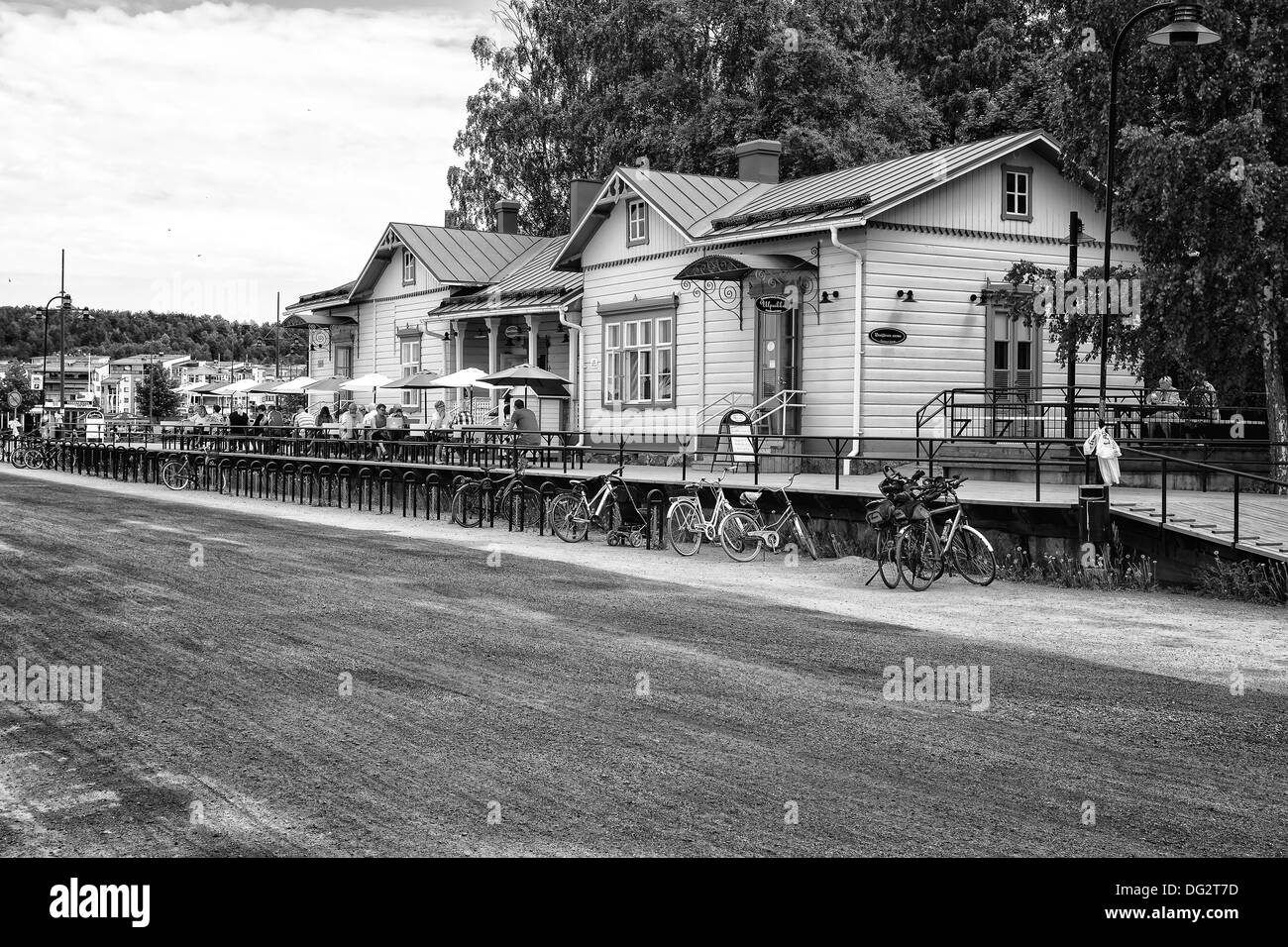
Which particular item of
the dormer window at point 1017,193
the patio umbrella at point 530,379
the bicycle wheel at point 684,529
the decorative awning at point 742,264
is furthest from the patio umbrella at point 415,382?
the bicycle wheel at point 684,529

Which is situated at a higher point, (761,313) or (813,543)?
(761,313)

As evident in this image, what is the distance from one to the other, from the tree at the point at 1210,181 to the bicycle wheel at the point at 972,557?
24.2ft

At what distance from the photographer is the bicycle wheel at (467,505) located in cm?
2142

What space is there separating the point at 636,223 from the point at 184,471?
11.5 metres

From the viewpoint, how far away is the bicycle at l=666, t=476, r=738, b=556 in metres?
18.1

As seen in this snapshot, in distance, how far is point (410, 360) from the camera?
40.4 metres

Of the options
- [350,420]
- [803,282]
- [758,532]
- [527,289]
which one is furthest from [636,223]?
[758,532]

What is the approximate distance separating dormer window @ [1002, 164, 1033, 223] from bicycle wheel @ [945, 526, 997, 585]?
12713 mm

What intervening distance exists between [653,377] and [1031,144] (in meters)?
9.06

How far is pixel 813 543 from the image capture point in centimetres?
1788

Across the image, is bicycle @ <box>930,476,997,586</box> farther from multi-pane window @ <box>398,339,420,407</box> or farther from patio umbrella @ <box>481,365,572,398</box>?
multi-pane window @ <box>398,339,420,407</box>

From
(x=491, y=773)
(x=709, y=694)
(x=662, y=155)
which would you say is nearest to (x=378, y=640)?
(x=709, y=694)

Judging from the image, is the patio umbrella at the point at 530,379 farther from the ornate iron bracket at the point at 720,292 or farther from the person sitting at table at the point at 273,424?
the person sitting at table at the point at 273,424
